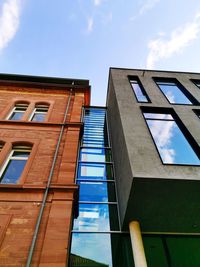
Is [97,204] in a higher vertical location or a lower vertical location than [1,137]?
lower

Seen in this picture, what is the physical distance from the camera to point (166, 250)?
255 inches

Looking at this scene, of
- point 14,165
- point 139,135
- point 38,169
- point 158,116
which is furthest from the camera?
point 158,116

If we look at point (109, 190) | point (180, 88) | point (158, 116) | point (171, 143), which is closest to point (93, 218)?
point (109, 190)

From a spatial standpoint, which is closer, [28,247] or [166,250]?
[28,247]

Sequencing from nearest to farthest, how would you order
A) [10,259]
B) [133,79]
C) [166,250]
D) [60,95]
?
[10,259]
[166,250]
[133,79]
[60,95]

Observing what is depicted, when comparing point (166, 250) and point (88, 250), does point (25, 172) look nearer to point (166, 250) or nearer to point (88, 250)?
point (88, 250)

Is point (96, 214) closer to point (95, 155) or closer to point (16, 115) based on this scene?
point (95, 155)

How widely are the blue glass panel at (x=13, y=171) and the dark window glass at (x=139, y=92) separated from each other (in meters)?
6.78

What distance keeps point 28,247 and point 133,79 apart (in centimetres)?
1115

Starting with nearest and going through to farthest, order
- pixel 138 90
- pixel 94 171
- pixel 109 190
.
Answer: pixel 109 190 → pixel 94 171 → pixel 138 90

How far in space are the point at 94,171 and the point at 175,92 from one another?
7100mm

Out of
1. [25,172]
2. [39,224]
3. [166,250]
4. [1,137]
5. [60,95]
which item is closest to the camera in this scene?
[39,224]

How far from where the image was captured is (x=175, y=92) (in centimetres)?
1185

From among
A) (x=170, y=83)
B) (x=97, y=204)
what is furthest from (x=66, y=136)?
(x=170, y=83)
